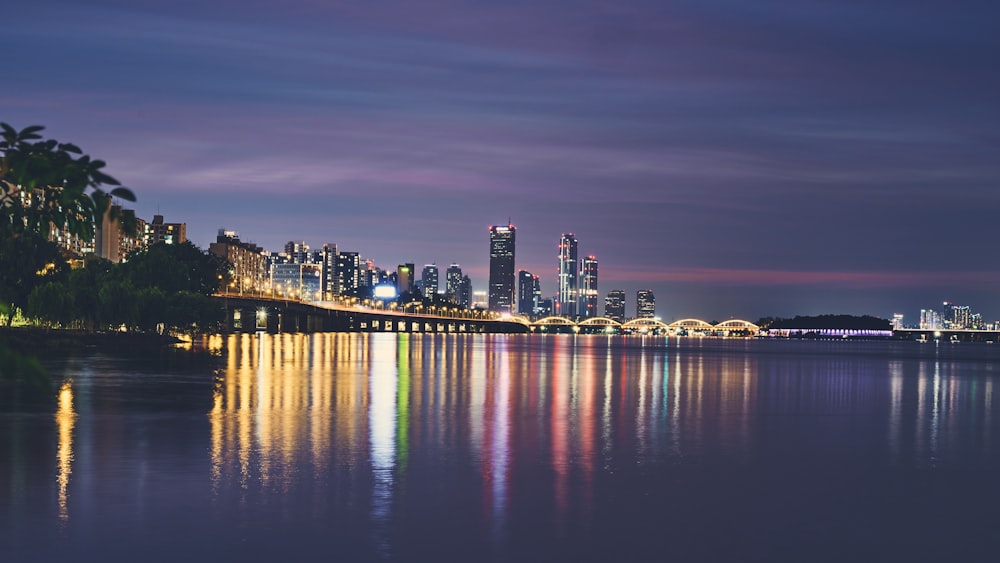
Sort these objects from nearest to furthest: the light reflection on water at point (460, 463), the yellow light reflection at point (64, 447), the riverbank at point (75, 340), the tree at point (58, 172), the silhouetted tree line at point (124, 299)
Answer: the tree at point (58, 172) < the light reflection on water at point (460, 463) < the yellow light reflection at point (64, 447) < the riverbank at point (75, 340) < the silhouetted tree line at point (124, 299)

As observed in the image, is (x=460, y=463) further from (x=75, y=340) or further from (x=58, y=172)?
(x=75, y=340)

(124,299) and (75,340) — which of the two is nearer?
(75,340)

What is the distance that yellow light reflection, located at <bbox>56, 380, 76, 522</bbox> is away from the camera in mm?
25270

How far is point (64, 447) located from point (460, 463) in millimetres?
12736

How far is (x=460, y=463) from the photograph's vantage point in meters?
34.5

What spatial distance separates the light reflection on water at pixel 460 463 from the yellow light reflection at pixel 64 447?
0.58 ft

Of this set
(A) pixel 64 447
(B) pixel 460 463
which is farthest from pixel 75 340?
(B) pixel 460 463

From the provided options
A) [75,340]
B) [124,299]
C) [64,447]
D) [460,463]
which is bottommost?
[460,463]

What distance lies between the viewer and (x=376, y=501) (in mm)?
26531

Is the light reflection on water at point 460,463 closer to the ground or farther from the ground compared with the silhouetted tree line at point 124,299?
closer to the ground

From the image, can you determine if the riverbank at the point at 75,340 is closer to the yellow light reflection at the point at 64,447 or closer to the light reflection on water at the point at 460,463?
the light reflection on water at the point at 460,463

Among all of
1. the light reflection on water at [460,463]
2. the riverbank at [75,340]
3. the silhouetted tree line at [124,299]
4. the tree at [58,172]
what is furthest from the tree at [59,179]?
the silhouetted tree line at [124,299]

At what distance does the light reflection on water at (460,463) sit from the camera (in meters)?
23.2

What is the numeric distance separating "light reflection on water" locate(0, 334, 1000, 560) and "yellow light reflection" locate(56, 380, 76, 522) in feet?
0.58
